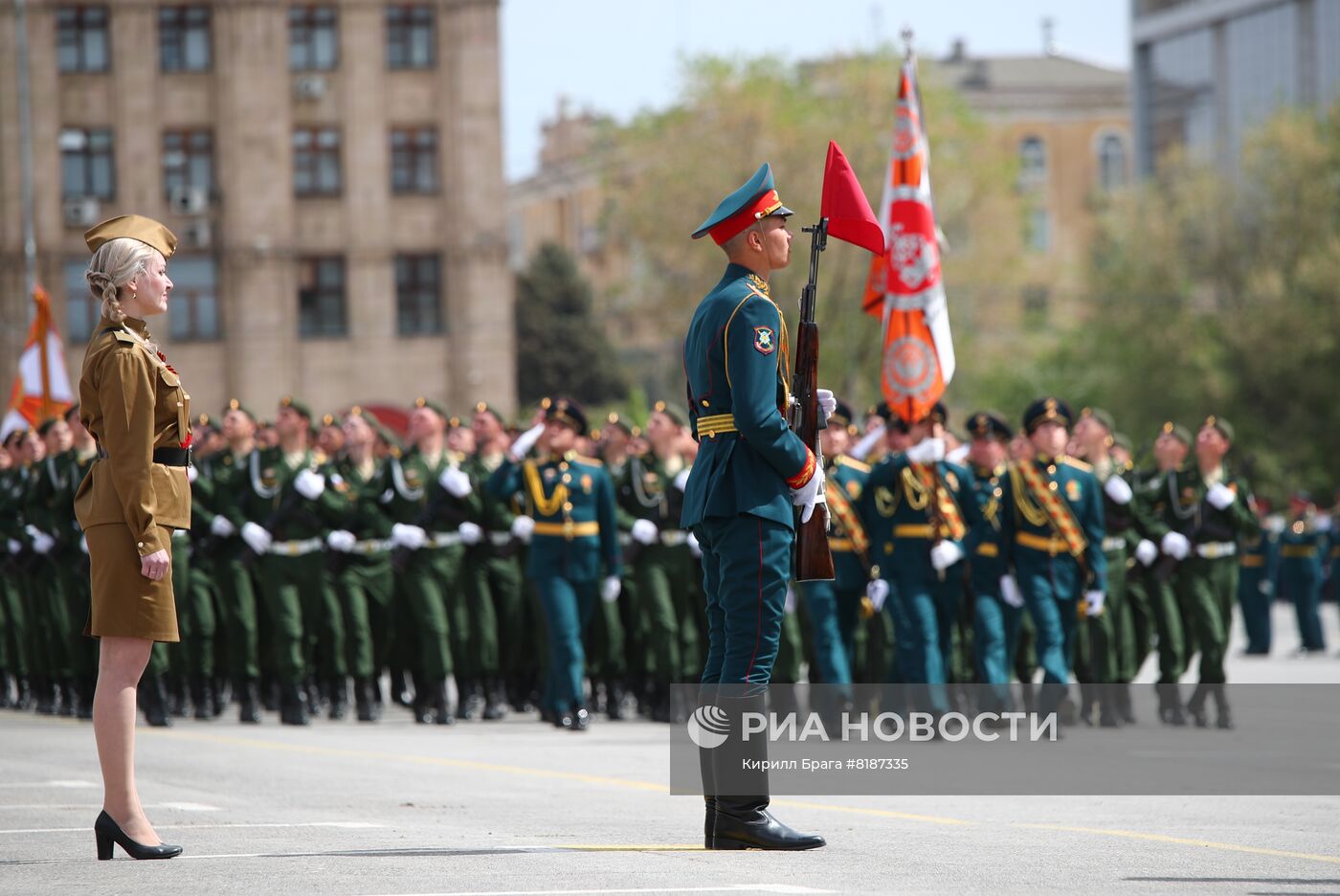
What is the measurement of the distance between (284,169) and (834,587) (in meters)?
38.3

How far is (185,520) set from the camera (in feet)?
24.9

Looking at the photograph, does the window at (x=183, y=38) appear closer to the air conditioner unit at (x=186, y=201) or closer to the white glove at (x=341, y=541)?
the air conditioner unit at (x=186, y=201)

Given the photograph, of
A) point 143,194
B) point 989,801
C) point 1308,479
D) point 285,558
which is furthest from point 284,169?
point 989,801

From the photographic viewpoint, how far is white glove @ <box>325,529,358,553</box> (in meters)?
15.3

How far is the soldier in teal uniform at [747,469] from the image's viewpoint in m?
7.53

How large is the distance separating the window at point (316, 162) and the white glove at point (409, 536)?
120 feet

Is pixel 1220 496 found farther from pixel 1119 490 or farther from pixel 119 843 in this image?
pixel 119 843

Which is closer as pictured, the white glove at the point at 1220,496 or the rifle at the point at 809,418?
the rifle at the point at 809,418

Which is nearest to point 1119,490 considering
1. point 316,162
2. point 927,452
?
point 927,452

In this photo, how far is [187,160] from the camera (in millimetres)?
50312

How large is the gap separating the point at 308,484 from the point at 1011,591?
15.1 feet

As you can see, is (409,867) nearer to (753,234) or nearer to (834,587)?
(753,234)

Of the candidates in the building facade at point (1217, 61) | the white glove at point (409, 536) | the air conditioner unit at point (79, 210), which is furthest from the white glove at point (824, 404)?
the building facade at point (1217, 61)

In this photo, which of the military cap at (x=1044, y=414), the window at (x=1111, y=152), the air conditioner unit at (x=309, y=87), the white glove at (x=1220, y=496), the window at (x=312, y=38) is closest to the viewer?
the military cap at (x=1044, y=414)
